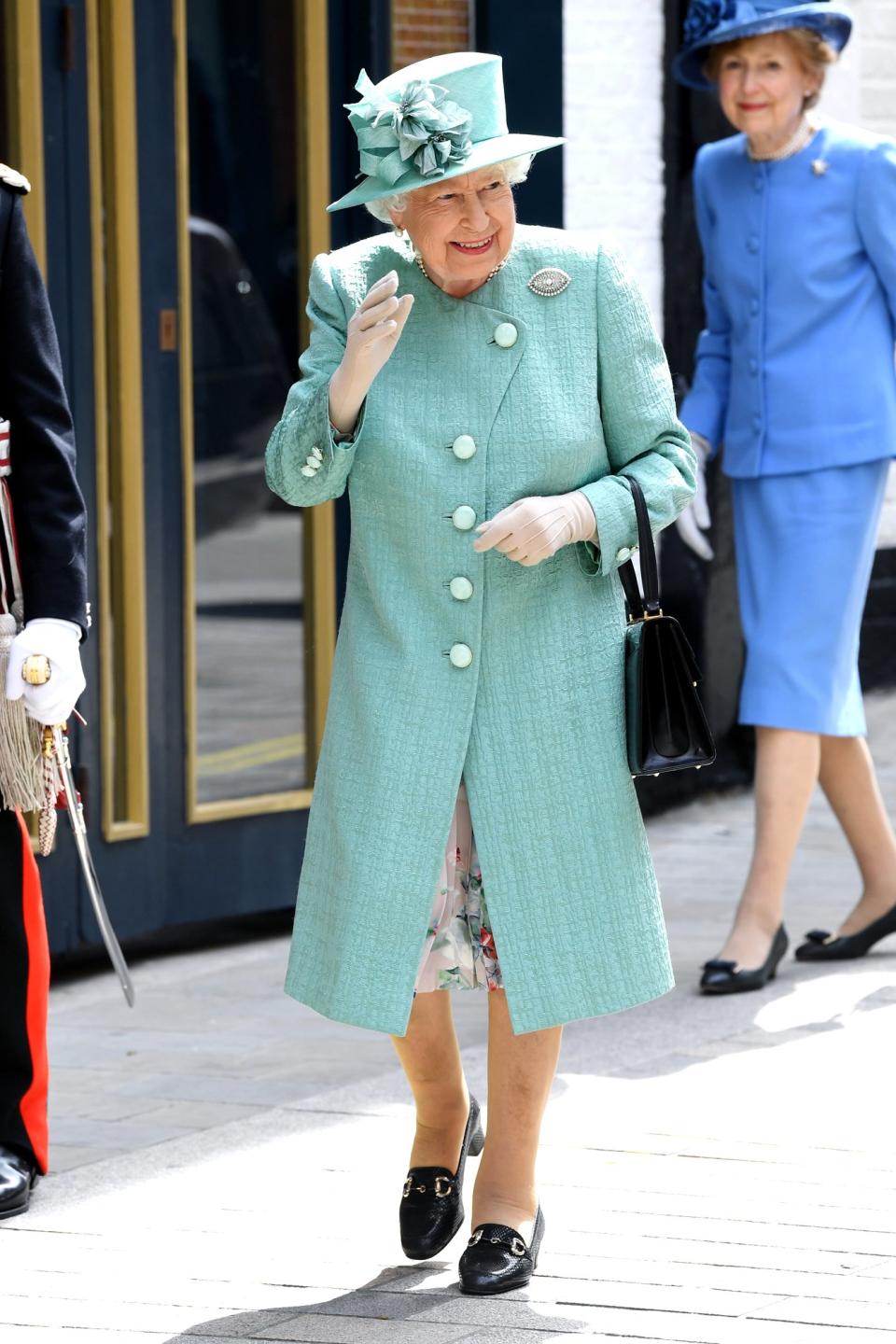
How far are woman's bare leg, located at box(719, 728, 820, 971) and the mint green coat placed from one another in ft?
6.05

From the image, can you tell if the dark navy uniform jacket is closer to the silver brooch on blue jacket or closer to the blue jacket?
the silver brooch on blue jacket

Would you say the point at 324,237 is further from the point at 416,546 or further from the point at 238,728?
the point at 416,546

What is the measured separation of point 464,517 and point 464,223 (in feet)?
1.26

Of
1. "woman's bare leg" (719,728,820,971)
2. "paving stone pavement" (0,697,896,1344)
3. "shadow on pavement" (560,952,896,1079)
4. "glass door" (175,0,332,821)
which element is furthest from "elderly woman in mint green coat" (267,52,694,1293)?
"glass door" (175,0,332,821)

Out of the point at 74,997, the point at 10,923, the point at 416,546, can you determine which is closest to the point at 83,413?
the point at 74,997

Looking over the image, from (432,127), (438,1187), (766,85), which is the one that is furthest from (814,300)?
(438,1187)

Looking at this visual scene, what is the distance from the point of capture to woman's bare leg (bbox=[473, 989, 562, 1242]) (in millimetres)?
3531

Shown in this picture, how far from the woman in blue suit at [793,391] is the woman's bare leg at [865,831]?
13 centimetres

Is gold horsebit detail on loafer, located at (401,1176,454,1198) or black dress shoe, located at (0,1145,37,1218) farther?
black dress shoe, located at (0,1145,37,1218)

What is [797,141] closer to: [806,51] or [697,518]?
[806,51]

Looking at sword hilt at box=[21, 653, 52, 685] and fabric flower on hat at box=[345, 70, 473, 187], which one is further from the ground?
fabric flower on hat at box=[345, 70, 473, 187]

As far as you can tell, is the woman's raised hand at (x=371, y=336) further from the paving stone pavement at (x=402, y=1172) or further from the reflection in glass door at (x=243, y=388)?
the reflection in glass door at (x=243, y=388)

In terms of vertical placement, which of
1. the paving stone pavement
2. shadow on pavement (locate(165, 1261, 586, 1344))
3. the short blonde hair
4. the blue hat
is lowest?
the paving stone pavement

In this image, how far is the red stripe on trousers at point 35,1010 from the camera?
4.00 m
